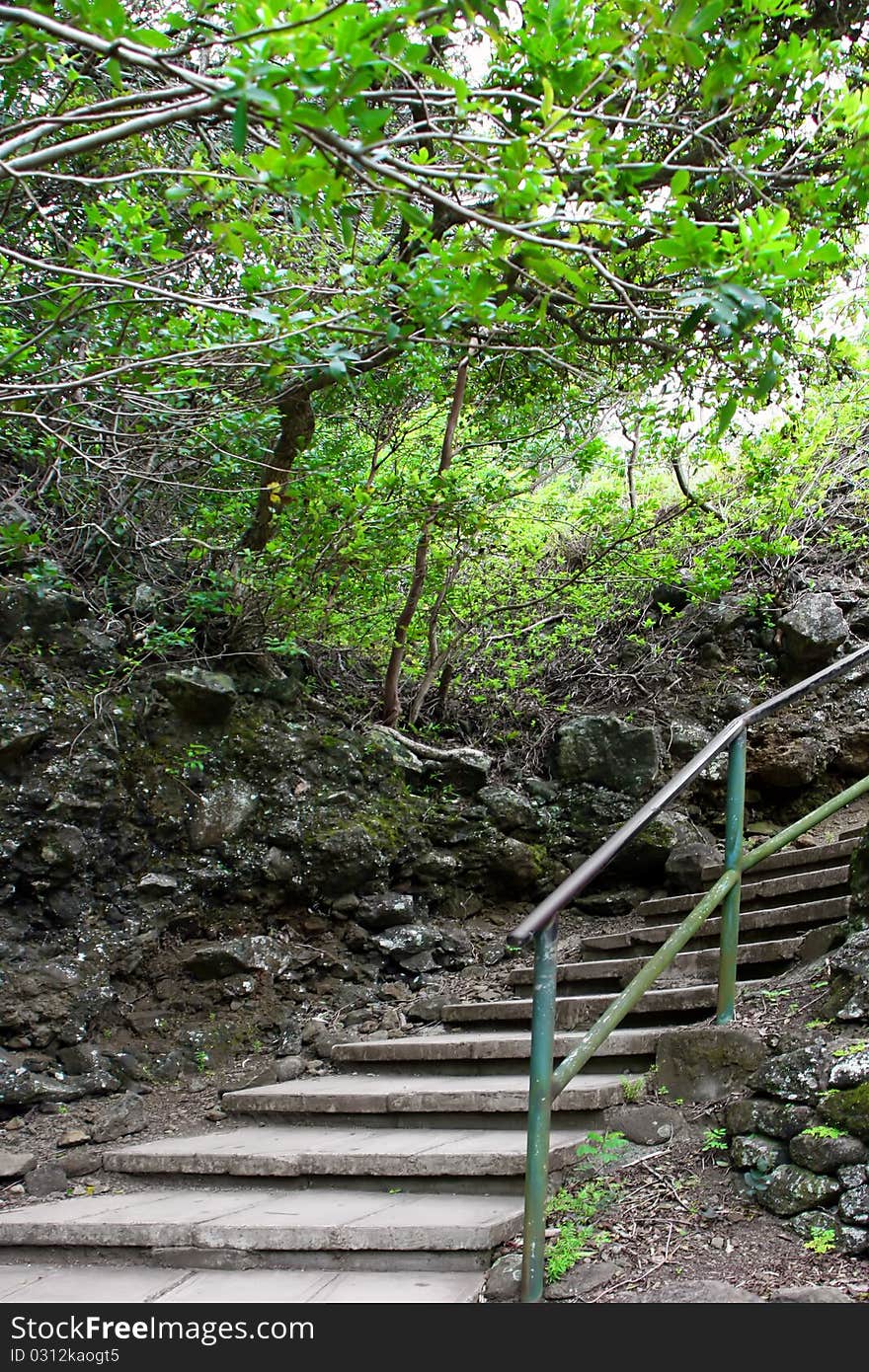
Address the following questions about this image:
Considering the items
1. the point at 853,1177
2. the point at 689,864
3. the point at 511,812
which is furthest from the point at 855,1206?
the point at 511,812

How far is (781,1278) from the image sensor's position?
1976 millimetres

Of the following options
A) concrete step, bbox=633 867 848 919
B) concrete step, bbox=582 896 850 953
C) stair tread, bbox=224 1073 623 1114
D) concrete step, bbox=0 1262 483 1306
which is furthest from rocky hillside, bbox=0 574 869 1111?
concrete step, bbox=0 1262 483 1306

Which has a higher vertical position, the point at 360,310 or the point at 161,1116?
the point at 360,310

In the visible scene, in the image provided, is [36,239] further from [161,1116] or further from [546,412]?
[161,1116]

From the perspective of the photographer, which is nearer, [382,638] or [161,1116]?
[161,1116]

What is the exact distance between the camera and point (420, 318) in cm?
278

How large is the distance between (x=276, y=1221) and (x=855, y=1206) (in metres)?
1.48

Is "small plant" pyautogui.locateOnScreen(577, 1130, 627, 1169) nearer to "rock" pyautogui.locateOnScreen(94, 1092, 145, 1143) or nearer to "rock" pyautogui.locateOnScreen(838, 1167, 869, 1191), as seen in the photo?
"rock" pyautogui.locateOnScreen(838, 1167, 869, 1191)

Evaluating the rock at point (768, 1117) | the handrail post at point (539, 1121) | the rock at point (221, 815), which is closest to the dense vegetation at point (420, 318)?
the rock at point (221, 815)

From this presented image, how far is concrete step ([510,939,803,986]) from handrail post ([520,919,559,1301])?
153cm

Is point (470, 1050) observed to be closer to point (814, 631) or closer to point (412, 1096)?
point (412, 1096)

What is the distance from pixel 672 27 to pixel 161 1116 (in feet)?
13.4

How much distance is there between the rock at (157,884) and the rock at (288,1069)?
98 centimetres
